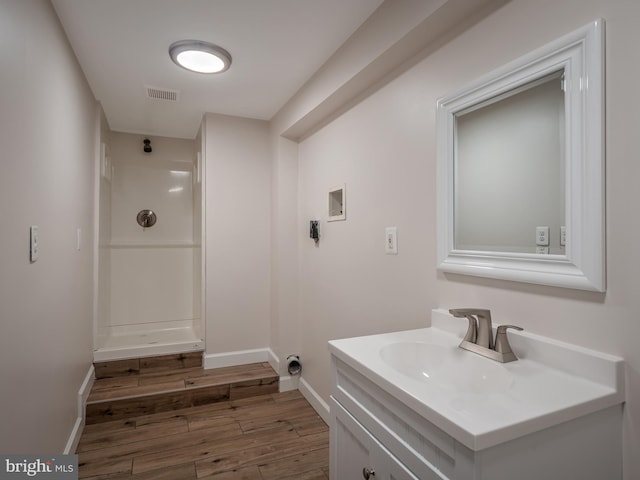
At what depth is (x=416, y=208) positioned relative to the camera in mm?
1611

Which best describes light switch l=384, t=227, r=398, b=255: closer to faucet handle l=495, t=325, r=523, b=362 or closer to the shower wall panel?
faucet handle l=495, t=325, r=523, b=362

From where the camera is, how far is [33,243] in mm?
1368

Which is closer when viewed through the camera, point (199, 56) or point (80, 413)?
point (199, 56)

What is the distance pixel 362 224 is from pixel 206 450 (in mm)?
1622

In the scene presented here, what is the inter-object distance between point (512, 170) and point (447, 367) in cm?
69

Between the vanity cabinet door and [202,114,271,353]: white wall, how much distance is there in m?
1.97

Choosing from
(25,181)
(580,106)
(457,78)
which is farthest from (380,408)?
(25,181)

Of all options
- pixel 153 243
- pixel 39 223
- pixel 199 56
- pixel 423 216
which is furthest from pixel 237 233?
pixel 423 216

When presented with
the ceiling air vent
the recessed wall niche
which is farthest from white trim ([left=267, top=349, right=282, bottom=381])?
the ceiling air vent

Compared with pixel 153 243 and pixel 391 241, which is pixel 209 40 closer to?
pixel 391 241

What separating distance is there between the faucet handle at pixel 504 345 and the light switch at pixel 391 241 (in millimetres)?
703

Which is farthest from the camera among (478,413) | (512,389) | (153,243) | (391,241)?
(153,243)

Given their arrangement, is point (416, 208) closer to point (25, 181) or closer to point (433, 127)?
point (433, 127)

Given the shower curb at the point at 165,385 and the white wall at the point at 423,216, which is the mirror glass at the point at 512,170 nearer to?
the white wall at the point at 423,216
